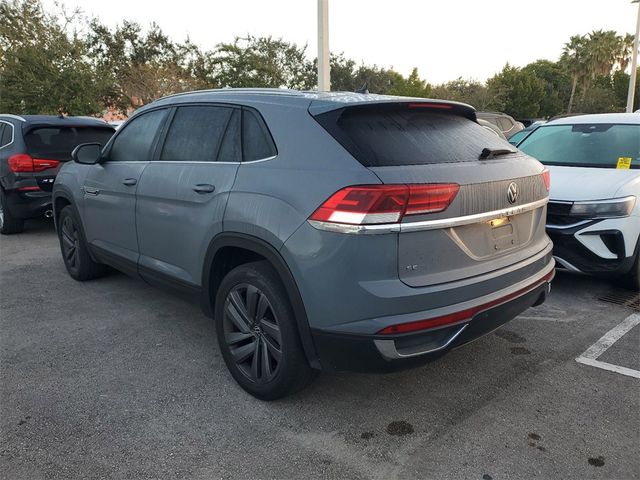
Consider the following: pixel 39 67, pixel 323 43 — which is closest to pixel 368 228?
pixel 323 43

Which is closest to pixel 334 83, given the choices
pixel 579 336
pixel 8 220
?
pixel 8 220

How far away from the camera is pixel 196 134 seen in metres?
3.51

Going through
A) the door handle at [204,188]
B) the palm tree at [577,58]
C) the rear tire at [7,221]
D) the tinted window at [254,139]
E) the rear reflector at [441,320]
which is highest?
the palm tree at [577,58]

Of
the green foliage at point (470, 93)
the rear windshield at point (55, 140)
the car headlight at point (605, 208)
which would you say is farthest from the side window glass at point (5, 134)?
the green foliage at point (470, 93)

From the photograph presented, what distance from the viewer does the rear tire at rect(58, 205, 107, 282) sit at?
16.6 ft

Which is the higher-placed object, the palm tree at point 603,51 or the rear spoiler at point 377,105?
the palm tree at point 603,51

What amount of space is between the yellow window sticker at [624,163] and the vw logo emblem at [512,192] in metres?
2.90

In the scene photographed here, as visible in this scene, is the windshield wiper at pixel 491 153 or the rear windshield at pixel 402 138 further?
the windshield wiper at pixel 491 153

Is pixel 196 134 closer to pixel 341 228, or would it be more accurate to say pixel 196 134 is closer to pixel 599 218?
pixel 341 228

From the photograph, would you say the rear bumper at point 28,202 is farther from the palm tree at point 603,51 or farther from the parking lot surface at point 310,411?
the palm tree at point 603,51

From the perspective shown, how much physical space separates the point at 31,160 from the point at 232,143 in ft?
17.1

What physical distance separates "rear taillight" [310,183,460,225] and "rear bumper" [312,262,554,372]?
1.78 ft

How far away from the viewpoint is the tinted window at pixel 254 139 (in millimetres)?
2922

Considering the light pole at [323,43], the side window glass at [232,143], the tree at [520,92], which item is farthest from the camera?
the tree at [520,92]
